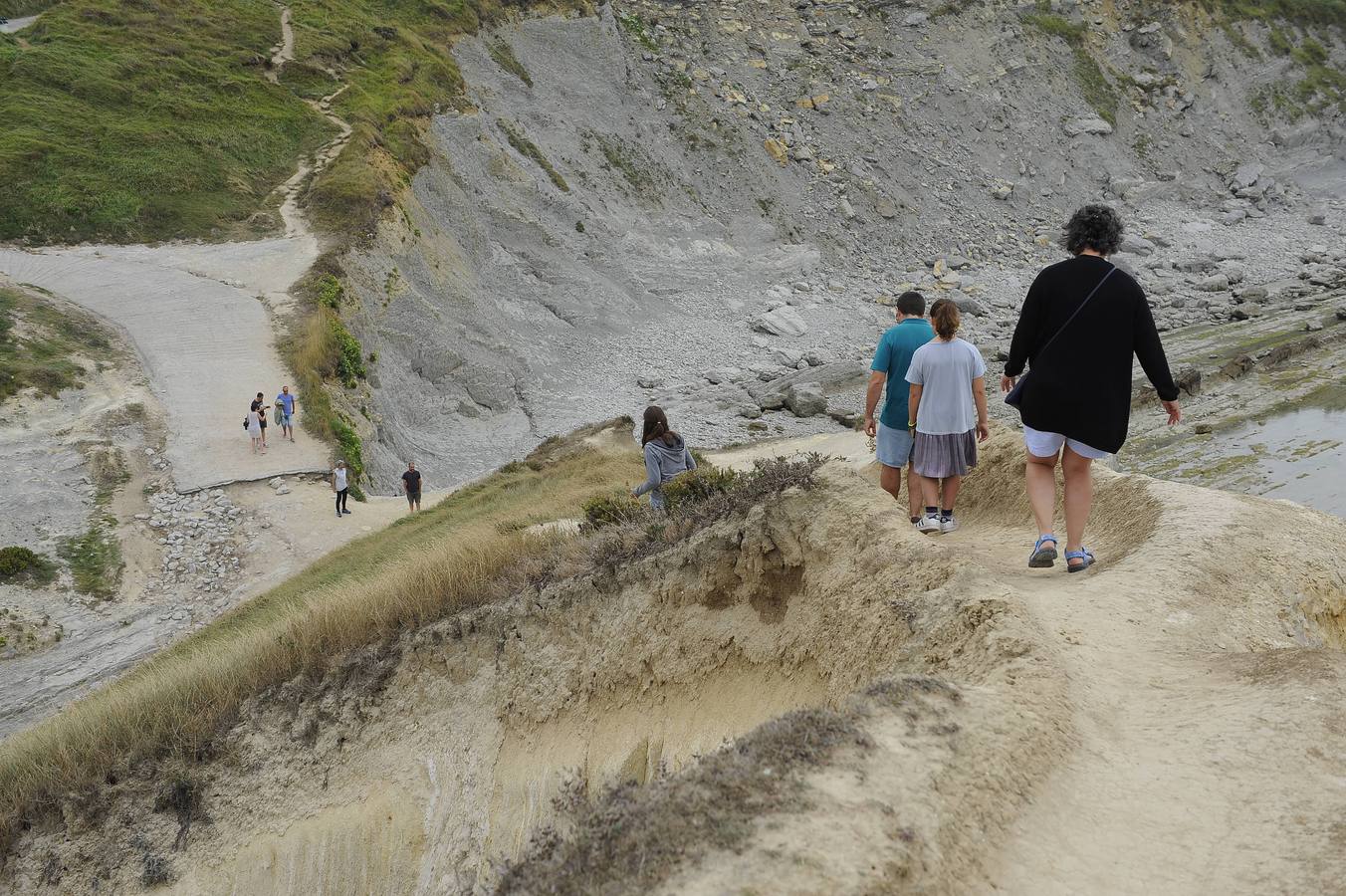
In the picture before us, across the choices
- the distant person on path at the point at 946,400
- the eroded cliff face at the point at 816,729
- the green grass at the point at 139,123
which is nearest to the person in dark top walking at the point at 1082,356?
the eroded cliff face at the point at 816,729

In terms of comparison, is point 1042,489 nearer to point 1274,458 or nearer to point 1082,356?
point 1082,356

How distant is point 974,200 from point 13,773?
154ft

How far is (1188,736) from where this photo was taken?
175 inches

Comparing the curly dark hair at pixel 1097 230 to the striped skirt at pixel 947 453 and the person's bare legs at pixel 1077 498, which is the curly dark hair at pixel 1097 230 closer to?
the person's bare legs at pixel 1077 498

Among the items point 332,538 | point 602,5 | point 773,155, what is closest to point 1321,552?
point 332,538

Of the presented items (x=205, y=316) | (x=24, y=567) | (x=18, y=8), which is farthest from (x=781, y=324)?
(x=18, y=8)

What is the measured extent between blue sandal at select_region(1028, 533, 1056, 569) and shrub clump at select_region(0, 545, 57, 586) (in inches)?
656

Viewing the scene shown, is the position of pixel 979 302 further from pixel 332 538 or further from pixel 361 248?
pixel 332 538

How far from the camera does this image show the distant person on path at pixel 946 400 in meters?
7.50

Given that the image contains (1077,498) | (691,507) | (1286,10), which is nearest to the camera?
(1077,498)

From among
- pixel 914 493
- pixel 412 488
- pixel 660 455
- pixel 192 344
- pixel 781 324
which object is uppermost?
pixel 192 344

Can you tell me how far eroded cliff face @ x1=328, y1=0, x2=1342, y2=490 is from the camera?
98.7 ft

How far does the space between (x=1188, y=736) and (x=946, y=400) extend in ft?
11.9

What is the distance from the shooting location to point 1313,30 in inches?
2491
